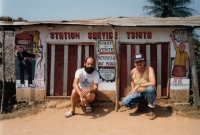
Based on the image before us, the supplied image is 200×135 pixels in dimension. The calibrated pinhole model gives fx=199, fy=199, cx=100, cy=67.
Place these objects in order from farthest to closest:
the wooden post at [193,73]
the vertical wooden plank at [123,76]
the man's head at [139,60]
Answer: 1. the vertical wooden plank at [123,76]
2. the wooden post at [193,73]
3. the man's head at [139,60]

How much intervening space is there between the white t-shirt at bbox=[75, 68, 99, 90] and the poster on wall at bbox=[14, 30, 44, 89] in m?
1.62

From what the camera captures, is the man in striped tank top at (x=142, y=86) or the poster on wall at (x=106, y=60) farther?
the poster on wall at (x=106, y=60)

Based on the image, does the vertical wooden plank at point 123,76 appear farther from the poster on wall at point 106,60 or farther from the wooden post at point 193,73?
the wooden post at point 193,73

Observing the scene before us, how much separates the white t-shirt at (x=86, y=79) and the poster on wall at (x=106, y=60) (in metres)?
0.80

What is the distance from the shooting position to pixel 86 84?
Result: 5.62m

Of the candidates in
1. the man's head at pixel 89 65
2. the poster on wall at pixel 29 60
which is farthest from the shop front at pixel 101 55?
the man's head at pixel 89 65

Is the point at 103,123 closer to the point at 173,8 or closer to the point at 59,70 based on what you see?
the point at 59,70

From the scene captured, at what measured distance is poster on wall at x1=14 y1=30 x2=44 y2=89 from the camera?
6.46 metres

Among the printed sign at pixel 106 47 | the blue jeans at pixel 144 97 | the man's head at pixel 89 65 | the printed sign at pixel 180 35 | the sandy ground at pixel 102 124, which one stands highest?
the printed sign at pixel 180 35

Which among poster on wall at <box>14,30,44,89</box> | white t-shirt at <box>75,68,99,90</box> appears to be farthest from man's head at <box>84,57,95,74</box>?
poster on wall at <box>14,30,44,89</box>

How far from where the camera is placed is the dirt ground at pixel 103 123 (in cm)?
438

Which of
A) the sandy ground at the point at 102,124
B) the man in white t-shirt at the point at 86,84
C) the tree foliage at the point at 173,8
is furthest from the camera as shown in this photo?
the tree foliage at the point at 173,8

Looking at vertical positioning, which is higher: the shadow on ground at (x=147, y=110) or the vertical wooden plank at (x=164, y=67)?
the vertical wooden plank at (x=164, y=67)

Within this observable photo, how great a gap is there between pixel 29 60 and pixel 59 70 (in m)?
1.02
